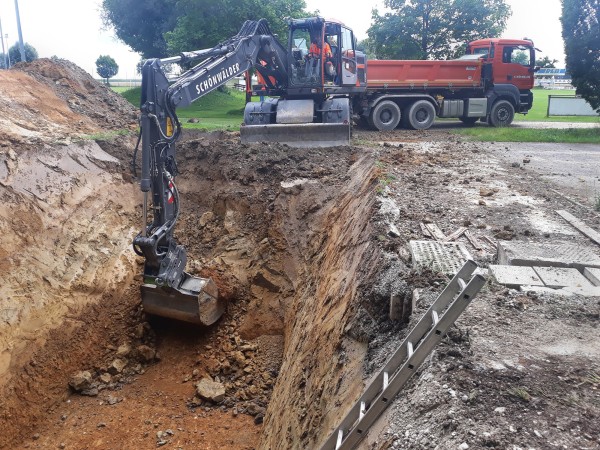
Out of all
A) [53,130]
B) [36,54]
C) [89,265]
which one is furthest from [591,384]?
[36,54]

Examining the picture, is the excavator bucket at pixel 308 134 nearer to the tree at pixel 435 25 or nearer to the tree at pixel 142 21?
the tree at pixel 435 25

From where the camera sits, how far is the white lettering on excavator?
756 cm

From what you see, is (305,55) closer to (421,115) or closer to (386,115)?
(386,115)

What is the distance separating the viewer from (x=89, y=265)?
344 inches

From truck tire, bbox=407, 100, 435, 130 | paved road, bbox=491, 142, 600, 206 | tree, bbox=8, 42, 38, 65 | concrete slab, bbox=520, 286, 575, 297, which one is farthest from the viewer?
tree, bbox=8, 42, 38, 65

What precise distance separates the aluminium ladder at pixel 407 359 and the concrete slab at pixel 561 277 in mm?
1737

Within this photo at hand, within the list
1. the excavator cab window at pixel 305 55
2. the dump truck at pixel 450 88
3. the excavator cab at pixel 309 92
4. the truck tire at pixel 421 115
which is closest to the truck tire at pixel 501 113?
the dump truck at pixel 450 88

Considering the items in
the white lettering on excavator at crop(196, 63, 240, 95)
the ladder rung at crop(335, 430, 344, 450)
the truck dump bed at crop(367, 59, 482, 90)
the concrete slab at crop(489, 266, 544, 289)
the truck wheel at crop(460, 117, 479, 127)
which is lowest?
the ladder rung at crop(335, 430, 344, 450)

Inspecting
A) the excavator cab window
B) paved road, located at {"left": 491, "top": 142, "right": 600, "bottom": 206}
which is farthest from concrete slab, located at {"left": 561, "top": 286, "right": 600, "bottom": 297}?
the excavator cab window

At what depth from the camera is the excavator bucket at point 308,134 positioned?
11.3 metres

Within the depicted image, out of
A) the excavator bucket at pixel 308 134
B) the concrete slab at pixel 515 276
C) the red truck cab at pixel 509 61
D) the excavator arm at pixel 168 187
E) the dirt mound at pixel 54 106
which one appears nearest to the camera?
the concrete slab at pixel 515 276

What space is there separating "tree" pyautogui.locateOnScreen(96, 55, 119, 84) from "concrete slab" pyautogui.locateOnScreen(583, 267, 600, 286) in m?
43.8

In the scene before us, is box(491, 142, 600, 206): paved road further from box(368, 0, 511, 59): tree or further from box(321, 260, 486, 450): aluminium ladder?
box(368, 0, 511, 59): tree

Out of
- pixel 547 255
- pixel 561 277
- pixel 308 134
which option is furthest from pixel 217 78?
pixel 561 277
